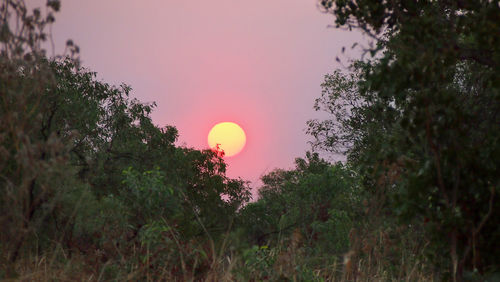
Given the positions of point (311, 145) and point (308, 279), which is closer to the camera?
point (308, 279)

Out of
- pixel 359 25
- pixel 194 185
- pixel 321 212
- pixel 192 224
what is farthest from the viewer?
pixel 194 185

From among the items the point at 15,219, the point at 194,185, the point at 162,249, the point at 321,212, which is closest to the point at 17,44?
the point at 15,219

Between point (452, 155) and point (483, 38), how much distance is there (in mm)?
1100

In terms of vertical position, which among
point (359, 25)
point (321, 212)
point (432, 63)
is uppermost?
point (321, 212)

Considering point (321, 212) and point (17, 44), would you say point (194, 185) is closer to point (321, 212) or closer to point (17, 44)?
point (321, 212)

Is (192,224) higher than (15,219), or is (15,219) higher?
(192,224)

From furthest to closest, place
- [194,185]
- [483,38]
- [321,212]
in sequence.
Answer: [194,185] < [321,212] < [483,38]

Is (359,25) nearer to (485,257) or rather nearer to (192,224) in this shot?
(485,257)

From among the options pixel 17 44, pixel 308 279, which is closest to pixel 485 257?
pixel 308 279

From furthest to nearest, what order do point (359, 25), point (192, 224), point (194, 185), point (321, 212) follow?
point (194, 185), point (321, 212), point (192, 224), point (359, 25)

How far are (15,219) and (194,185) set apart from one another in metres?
28.1

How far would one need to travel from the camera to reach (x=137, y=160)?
22.4m

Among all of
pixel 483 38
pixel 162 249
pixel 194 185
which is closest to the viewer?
pixel 483 38

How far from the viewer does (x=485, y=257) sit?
198 inches
